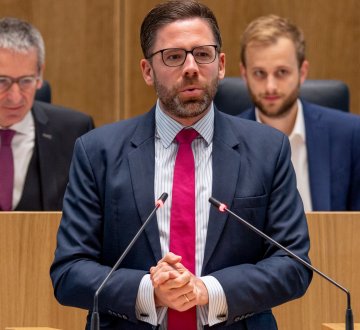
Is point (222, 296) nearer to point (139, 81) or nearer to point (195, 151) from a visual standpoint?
point (195, 151)

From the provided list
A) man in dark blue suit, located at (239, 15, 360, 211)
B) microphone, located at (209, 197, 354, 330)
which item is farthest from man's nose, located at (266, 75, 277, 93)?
microphone, located at (209, 197, 354, 330)

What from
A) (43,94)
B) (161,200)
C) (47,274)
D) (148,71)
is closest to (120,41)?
(43,94)

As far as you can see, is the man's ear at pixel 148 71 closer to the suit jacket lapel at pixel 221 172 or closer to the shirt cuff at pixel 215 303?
the suit jacket lapel at pixel 221 172

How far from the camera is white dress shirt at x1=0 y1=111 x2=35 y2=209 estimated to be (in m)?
2.09

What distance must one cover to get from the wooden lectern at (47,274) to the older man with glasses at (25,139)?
353 millimetres

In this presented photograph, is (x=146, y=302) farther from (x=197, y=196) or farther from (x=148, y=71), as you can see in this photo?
(x=148, y=71)

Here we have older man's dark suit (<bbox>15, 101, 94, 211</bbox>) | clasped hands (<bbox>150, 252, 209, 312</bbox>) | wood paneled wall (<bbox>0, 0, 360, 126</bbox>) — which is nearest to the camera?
clasped hands (<bbox>150, 252, 209, 312</bbox>)

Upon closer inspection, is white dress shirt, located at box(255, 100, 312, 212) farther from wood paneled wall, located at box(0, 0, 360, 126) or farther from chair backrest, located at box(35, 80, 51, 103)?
wood paneled wall, located at box(0, 0, 360, 126)

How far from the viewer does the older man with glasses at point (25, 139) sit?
2057 mm

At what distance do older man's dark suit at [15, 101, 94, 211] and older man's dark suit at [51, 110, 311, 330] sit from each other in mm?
709

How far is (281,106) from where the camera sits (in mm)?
2252

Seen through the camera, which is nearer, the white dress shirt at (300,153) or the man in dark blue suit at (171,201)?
the man in dark blue suit at (171,201)

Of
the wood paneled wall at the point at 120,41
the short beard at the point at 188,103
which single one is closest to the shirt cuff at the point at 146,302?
the short beard at the point at 188,103

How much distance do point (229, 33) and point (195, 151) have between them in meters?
1.56
